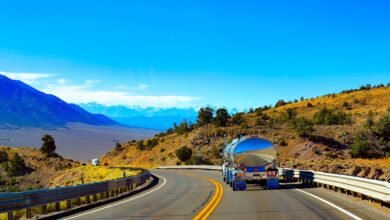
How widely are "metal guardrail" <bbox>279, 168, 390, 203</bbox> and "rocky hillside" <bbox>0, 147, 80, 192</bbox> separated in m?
58.5

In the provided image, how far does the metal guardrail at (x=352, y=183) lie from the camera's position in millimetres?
16578

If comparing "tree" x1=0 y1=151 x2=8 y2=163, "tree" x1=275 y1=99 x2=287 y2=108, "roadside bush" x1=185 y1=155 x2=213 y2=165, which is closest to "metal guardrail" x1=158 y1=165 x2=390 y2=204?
"roadside bush" x1=185 y1=155 x2=213 y2=165

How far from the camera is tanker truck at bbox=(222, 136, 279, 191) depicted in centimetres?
2639

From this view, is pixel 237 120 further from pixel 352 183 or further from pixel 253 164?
pixel 352 183

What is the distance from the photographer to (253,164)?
26.8 metres

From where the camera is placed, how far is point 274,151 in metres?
27.0

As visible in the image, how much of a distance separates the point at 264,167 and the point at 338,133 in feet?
162

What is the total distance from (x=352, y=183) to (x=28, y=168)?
8689 centimetres

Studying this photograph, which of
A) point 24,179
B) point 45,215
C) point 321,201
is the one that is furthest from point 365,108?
point 45,215

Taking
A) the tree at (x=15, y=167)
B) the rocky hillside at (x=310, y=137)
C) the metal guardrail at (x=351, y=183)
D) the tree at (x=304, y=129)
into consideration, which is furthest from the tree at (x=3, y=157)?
the metal guardrail at (x=351, y=183)

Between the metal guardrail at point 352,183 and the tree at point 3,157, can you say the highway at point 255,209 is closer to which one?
the metal guardrail at point 352,183

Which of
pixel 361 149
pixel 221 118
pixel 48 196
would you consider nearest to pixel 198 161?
pixel 221 118

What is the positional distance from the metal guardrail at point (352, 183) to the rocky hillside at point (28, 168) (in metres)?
58.5

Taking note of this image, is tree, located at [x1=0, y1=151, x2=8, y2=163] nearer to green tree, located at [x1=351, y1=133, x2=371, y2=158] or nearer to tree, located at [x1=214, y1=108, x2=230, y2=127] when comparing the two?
tree, located at [x1=214, y1=108, x2=230, y2=127]
